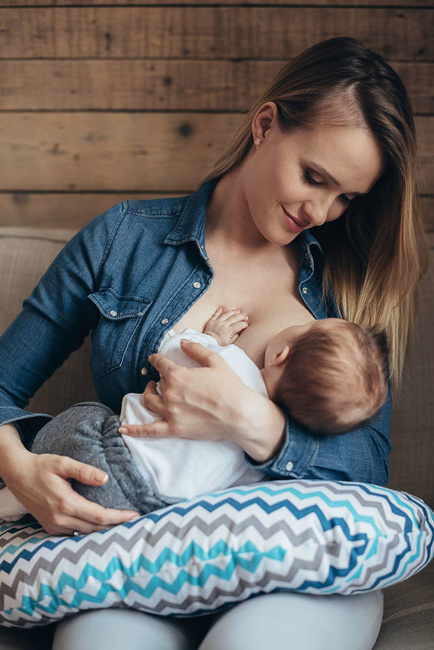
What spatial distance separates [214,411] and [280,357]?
0.56ft

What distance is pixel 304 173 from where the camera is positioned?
1242 millimetres

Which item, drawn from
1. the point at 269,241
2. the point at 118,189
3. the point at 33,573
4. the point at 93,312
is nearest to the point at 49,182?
the point at 118,189

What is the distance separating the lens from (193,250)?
4.64ft

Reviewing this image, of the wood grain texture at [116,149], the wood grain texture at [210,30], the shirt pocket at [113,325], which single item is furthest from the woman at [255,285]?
the wood grain texture at [210,30]

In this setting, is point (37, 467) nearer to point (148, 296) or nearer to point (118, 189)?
point (148, 296)

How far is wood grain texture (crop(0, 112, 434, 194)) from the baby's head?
92 centimetres

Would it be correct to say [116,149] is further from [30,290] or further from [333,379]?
[333,379]

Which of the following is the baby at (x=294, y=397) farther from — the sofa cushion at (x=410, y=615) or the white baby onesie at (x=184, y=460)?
the sofa cushion at (x=410, y=615)

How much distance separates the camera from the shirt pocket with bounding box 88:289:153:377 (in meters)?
1.32

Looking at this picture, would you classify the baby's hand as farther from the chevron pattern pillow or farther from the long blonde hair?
the chevron pattern pillow

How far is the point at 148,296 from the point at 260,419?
426 millimetres

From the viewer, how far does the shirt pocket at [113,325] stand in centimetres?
132

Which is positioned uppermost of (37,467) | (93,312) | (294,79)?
(294,79)

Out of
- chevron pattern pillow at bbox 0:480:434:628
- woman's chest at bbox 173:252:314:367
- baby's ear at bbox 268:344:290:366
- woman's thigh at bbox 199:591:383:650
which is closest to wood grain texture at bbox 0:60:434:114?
woman's chest at bbox 173:252:314:367
